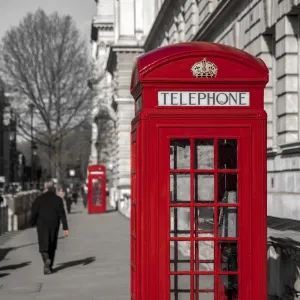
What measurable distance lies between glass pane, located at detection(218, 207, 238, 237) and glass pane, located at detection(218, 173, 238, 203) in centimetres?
8

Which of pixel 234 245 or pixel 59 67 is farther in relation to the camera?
pixel 59 67

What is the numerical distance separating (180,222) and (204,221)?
0.21 metres

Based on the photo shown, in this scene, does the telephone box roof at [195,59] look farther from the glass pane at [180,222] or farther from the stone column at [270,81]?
the stone column at [270,81]

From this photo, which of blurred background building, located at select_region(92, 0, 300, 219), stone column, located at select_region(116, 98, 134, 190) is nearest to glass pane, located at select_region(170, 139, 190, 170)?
blurred background building, located at select_region(92, 0, 300, 219)

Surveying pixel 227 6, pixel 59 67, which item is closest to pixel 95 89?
pixel 59 67

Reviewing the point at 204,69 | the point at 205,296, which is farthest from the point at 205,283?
the point at 204,69

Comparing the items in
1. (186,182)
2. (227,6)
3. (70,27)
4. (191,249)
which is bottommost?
(191,249)

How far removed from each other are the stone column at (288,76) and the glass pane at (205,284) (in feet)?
37.9

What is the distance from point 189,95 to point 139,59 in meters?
0.52

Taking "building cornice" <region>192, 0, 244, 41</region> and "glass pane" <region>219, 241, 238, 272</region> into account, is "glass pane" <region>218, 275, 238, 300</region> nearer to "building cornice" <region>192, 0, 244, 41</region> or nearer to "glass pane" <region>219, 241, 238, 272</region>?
"glass pane" <region>219, 241, 238, 272</region>

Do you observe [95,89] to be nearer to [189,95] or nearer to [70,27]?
[70,27]

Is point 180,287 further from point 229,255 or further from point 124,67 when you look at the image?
point 124,67

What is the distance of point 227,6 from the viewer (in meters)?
25.2

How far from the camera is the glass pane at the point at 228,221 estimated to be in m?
7.37
